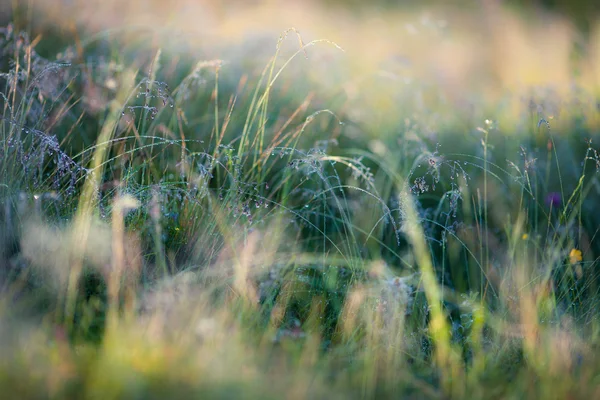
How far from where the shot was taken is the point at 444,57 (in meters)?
5.83

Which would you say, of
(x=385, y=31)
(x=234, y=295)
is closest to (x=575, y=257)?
(x=234, y=295)

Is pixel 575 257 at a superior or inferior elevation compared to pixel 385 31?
inferior

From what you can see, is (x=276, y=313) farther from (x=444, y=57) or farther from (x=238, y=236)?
(x=444, y=57)

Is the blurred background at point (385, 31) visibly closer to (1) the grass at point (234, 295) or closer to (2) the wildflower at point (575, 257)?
(1) the grass at point (234, 295)

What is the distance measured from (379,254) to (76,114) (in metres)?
1.67

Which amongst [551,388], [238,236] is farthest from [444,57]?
[551,388]

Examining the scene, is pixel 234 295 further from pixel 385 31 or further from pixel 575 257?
pixel 385 31

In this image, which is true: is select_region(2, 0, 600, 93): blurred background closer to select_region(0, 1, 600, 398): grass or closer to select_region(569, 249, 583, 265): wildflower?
select_region(0, 1, 600, 398): grass

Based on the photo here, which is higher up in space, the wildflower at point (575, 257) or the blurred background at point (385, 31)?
the blurred background at point (385, 31)

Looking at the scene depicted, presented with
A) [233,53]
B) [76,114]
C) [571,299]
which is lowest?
[571,299]

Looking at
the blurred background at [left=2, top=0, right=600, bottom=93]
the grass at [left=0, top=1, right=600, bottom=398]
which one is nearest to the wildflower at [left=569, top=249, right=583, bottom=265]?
the grass at [left=0, top=1, right=600, bottom=398]

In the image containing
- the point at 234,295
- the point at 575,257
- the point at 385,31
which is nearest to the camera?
the point at 234,295

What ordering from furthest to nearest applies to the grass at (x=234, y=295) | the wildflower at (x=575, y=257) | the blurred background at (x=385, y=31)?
the blurred background at (x=385, y=31) → the wildflower at (x=575, y=257) → the grass at (x=234, y=295)

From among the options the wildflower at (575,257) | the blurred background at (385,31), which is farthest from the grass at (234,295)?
the blurred background at (385,31)
